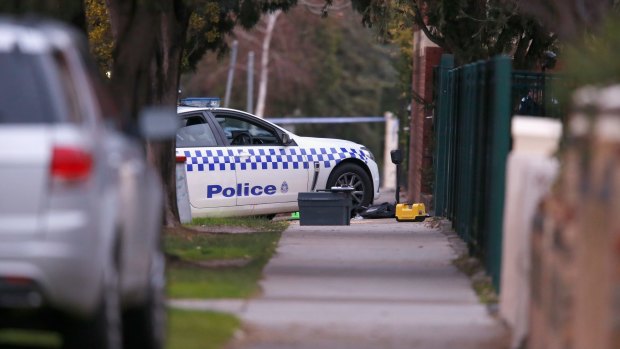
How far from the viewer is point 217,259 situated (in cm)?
1227

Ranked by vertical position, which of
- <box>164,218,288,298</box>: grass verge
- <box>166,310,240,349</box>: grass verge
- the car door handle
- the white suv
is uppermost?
the white suv

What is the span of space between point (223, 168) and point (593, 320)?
11.8 meters

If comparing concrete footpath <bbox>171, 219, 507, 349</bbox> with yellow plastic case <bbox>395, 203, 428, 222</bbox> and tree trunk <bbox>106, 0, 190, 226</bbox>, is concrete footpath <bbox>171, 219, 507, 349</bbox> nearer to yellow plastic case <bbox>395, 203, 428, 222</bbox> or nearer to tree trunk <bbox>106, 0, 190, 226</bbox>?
tree trunk <bbox>106, 0, 190, 226</bbox>

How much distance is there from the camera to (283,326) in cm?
874

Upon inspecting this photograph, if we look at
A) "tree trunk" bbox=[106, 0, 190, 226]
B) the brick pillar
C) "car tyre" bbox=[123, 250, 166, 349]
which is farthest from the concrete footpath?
the brick pillar

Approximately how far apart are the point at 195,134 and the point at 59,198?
11.6 m

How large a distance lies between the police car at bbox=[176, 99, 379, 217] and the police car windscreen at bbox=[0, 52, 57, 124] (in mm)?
10655

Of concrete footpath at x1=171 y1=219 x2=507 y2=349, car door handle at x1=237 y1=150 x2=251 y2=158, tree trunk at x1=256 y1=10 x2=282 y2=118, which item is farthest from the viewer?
tree trunk at x1=256 y1=10 x2=282 y2=118

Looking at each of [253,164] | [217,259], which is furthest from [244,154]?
[217,259]

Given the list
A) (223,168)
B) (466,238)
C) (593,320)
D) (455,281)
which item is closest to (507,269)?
(455,281)

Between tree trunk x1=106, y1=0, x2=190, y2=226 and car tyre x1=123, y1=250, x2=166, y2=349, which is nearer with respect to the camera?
car tyre x1=123, y1=250, x2=166, y2=349

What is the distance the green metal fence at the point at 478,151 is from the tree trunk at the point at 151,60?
2673 mm

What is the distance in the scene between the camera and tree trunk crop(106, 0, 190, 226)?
36.4ft

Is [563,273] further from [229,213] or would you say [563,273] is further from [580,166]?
[229,213]
